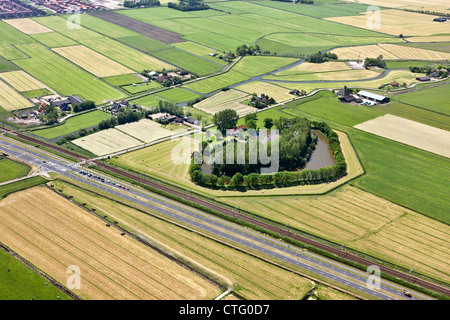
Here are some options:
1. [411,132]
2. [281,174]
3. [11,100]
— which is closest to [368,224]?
[281,174]

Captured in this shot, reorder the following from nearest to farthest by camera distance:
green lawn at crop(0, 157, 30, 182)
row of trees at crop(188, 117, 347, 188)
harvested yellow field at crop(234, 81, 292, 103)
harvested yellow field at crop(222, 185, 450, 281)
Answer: harvested yellow field at crop(222, 185, 450, 281)
row of trees at crop(188, 117, 347, 188)
green lawn at crop(0, 157, 30, 182)
harvested yellow field at crop(234, 81, 292, 103)

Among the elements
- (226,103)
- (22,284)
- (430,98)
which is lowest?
(22,284)

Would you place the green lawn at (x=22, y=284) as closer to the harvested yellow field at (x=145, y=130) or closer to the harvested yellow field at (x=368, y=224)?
the harvested yellow field at (x=368, y=224)

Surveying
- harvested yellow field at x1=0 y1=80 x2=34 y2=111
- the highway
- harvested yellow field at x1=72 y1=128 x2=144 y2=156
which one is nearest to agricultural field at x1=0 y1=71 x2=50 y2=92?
harvested yellow field at x1=0 y1=80 x2=34 y2=111

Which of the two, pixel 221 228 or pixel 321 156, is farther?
pixel 321 156

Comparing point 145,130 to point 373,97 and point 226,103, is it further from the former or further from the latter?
point 373,97

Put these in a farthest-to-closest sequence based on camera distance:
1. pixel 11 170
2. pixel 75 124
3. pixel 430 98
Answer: pixel 430 98 → pixel 75 124 → pixel 11 170

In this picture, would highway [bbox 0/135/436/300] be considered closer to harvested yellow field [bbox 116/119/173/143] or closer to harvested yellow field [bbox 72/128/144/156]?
harvested yellow field [bbox 72/128/144/156]
